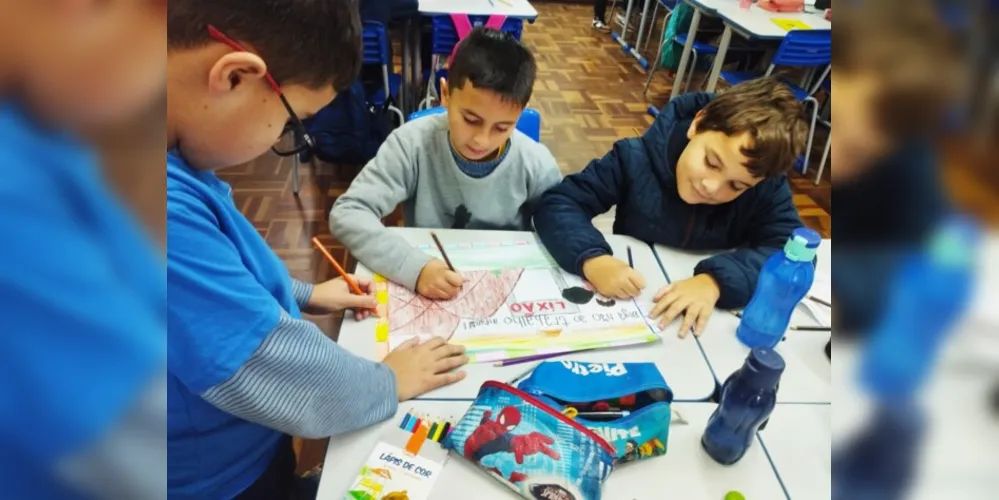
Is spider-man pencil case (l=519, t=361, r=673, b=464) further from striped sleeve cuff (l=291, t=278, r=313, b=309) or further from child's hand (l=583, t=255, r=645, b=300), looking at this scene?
striped sleeve cuff (l=291, t=278, r=313, b=309)

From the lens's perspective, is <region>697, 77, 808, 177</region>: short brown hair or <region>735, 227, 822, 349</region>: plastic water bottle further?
<region>697, 77, 808, 177</region>: short brown hair

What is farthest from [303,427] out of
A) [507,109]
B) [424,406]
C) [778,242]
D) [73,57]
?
[778,242]

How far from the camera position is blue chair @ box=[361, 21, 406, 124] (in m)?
2.50

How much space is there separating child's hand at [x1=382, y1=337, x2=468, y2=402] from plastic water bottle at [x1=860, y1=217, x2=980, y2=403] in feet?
2.41

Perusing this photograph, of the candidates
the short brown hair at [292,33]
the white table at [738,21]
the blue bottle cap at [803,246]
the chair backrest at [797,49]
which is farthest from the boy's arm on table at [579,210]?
the white table at [738,21]

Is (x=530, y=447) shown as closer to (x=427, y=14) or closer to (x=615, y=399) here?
(x=615, y=399)

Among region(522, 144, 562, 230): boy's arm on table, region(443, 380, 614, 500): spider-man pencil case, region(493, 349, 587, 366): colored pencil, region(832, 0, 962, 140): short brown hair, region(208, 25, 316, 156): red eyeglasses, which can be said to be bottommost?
region(522, 144, 562, 230): boy's arm on table

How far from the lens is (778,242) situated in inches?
50.4

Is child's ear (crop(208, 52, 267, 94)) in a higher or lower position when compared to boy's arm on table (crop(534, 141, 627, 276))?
higher

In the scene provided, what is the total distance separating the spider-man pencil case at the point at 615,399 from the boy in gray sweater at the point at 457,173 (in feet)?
0.91

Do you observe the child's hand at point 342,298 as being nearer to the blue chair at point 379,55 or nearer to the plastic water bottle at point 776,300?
the plastic water bottle at point 776,300

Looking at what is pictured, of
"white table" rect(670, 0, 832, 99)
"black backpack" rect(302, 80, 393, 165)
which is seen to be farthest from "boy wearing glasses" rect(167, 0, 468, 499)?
"white table" rect(670, 0, 832, 99)

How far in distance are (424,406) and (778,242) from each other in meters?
0.84

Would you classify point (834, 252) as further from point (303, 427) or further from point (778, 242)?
point (778, 242)
